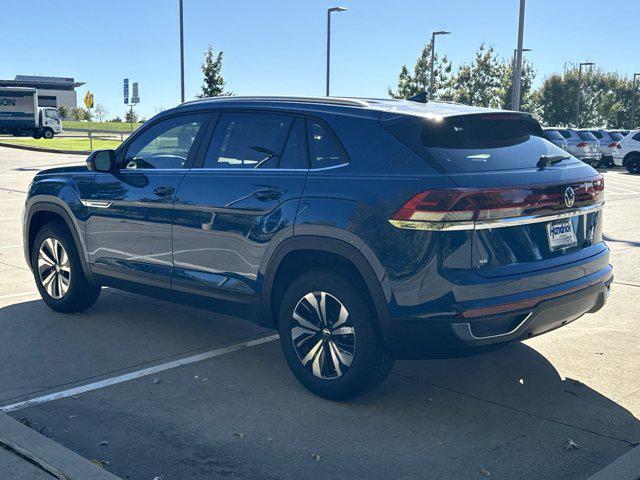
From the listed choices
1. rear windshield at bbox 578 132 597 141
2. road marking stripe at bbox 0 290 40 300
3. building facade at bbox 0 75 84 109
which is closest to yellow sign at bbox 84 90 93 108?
rear windshield at bbox 578 132 597 141

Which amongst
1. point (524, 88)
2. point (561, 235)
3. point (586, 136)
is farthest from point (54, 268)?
point (524, 88)

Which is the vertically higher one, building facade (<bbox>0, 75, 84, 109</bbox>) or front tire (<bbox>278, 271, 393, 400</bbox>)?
building facade (<bbox>0, 75, 84, 109</bbox>)

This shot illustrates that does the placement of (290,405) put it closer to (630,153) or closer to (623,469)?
(623,469)

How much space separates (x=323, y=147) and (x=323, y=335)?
3.65ft

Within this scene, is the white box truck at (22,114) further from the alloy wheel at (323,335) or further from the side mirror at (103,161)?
the alloy wheel at (323,335)

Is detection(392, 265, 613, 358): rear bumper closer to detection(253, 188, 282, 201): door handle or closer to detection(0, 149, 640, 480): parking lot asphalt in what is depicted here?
detection(0, 149, 640, 480): parking lot asphalt

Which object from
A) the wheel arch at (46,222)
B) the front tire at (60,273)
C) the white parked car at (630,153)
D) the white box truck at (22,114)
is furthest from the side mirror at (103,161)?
the white box truck at (22,114)

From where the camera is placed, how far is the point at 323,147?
15.3ft

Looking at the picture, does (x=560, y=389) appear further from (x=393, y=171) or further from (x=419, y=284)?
(x=393, y=171)

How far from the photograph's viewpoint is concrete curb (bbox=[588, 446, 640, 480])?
353 cm

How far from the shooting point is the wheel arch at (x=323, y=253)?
13.8 feet

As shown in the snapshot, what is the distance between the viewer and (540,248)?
4.29m


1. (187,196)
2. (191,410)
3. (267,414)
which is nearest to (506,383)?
(267,414)

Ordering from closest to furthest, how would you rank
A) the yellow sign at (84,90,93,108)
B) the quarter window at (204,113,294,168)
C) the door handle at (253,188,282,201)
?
the door handle at (253,188,282,201) → the quarter window at (204,113,294,168) → the yellow sign at (84,90,93,108)
